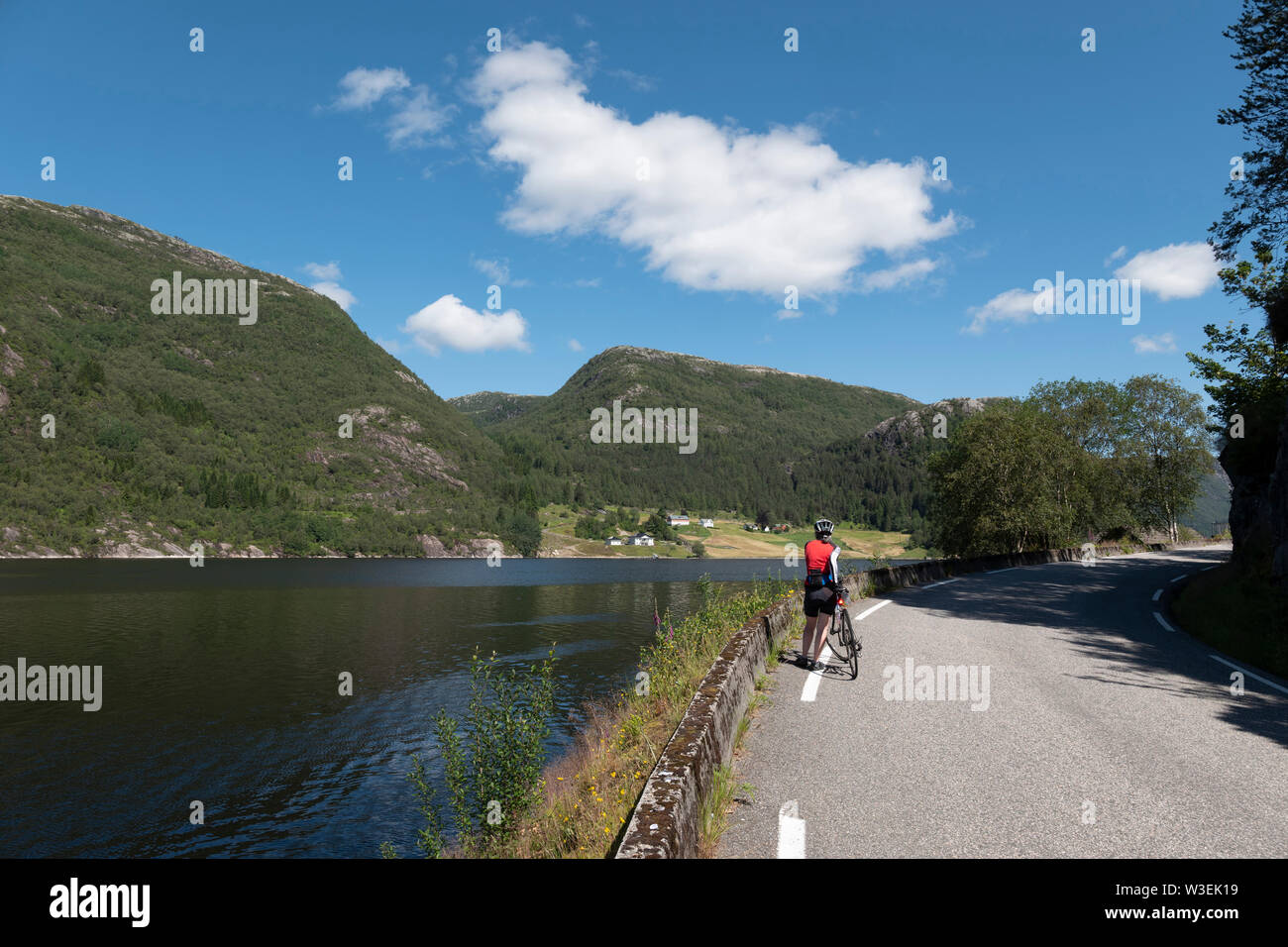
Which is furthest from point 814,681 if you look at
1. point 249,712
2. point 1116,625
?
point 249,712

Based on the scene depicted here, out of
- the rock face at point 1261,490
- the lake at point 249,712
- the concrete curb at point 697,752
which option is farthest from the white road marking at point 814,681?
the rock face at point 1261,490

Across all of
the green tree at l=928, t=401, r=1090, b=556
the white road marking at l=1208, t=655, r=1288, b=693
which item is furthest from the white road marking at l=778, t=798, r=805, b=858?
the green tree at l=928, t=401, r=1090, b=556

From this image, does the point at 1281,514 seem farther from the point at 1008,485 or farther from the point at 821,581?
the point at 1008,485

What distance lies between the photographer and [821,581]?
1013 cm

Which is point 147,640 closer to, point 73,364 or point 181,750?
point 181,750

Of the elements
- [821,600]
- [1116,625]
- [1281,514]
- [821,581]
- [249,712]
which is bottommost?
[249,712]

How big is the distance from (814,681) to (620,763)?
3071 mm

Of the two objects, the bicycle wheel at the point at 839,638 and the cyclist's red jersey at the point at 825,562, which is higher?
the cyclist's red jersey at the point at 825,562

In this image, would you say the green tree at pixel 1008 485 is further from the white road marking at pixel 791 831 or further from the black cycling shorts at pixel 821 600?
the white road marking at pixel 791 831

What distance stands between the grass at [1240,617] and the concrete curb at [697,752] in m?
8.01

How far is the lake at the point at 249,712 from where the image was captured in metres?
13.7

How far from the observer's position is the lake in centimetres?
1374

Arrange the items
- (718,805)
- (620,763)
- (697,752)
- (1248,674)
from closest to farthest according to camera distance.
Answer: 1. (697,752)
2. (718,805)
3. (620,763)
4. (1248,674)
